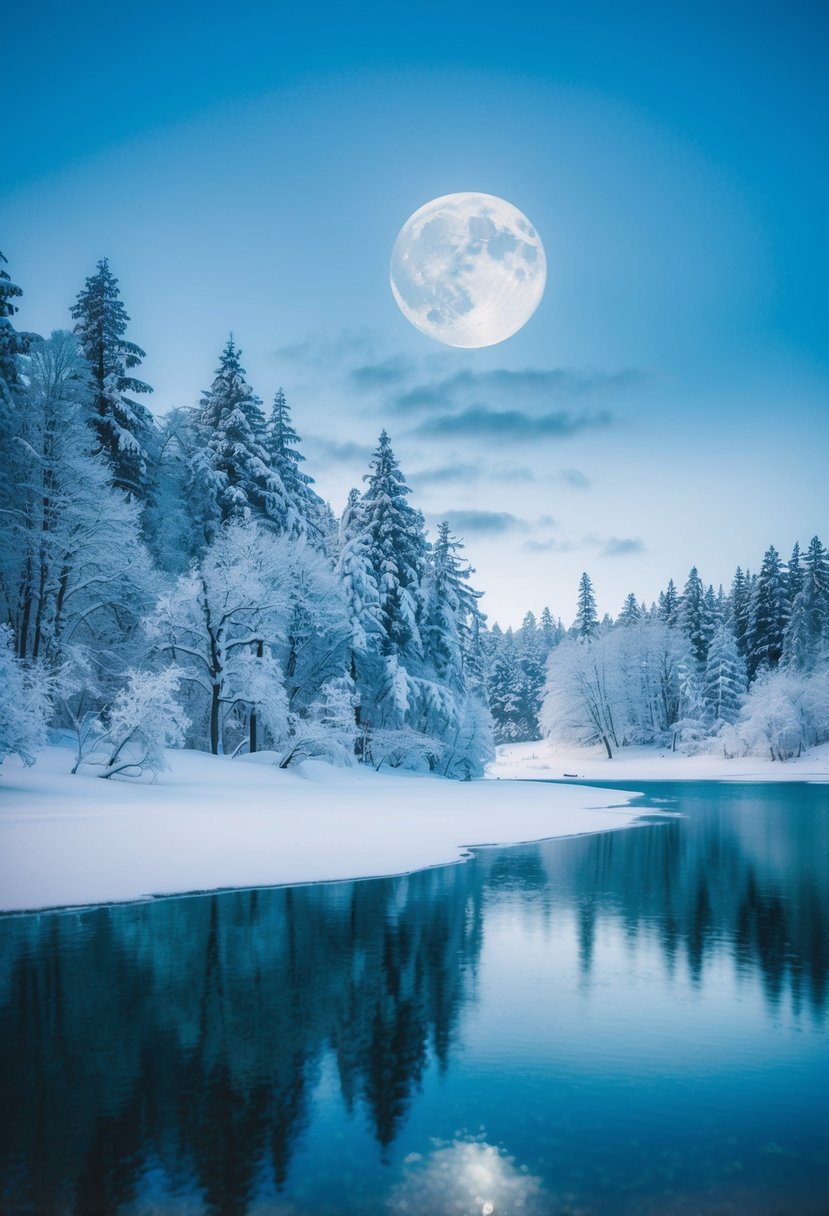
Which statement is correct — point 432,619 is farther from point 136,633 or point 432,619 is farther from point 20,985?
point 20,985

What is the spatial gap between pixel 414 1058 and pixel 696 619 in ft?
271

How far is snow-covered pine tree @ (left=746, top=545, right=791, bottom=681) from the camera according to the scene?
7556 centimetres

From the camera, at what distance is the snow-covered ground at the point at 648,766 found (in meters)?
56.4

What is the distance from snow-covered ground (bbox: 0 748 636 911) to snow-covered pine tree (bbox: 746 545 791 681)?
161 feet

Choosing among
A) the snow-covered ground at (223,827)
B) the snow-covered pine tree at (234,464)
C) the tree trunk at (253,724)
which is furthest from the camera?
the snow-covered pine tree at (234,464)

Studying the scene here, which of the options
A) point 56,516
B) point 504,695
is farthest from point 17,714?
point 504,695

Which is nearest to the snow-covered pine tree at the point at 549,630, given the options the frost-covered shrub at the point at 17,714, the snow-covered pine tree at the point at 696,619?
the snow-covered pine tree at the point at 696,619

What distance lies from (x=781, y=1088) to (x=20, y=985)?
8.03 meters

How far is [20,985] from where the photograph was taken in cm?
927

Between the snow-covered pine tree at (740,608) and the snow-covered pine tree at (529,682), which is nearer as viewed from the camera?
the snow-covered pine tree at (740,608)

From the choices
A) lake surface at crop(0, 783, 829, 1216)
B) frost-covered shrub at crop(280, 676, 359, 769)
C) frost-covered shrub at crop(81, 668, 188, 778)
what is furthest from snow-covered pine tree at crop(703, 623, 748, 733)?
lake surface at crop(0, 783, 829, 1216)

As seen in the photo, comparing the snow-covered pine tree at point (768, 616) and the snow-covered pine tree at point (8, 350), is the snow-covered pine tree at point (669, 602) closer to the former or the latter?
the snow-covered pine tree at point (768, 616)

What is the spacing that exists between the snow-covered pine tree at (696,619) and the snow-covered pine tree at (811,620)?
461 inches

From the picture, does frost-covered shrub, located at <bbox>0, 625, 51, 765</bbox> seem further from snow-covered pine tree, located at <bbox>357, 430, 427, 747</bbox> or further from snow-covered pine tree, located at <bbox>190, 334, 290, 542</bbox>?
snow-covered pine tree, located at <bbox>357, 430, 427, 747</bbox>
